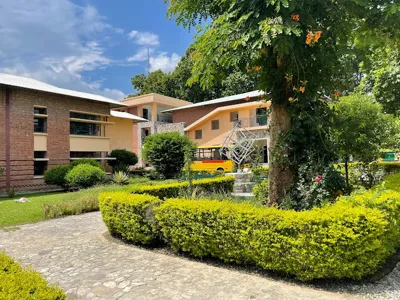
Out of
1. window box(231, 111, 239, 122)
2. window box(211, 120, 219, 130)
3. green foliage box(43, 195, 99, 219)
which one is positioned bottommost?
green foliage box(43, 195, 99, 219)

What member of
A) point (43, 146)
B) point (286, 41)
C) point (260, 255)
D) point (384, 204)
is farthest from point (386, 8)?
point (43, 146)

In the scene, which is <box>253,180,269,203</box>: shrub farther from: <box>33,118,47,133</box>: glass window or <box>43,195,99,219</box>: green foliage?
<box>33,118,47,133</box>: glass window

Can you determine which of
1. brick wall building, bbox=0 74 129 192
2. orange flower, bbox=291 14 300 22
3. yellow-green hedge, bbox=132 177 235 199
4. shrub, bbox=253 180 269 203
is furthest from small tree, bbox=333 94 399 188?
brick wall building, bbox=0 74 129 192

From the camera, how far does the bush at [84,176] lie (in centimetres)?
1714

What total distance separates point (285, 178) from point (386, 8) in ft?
12.5

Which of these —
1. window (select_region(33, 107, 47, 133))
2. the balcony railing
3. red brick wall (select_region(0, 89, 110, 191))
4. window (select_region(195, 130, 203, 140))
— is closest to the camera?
red brick wall (select_region(0, 89, 110, 191))

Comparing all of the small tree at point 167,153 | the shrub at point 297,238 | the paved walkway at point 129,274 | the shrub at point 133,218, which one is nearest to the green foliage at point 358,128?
the shrub at point 297,238

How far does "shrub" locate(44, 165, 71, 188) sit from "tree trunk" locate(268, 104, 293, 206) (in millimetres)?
14901

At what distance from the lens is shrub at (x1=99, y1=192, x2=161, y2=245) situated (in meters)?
6.24

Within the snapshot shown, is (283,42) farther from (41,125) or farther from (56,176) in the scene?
(41,125)

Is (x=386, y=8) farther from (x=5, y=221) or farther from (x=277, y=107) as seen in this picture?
(x=5, y=221)

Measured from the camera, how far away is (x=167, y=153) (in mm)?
20922

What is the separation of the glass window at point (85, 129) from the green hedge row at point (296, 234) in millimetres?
17841

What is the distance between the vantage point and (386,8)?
5.23 metres
